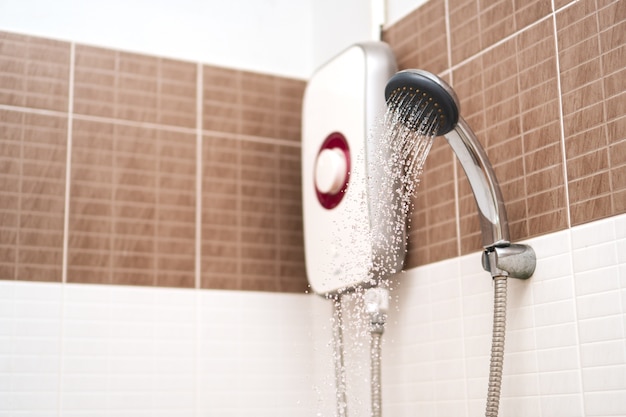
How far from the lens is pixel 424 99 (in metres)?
1.33

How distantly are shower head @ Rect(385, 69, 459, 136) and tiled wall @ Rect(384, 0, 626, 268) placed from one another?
173 mm

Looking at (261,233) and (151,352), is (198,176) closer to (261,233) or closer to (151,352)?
(261,233)

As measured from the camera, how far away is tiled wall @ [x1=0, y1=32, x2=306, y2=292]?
69.9 inches

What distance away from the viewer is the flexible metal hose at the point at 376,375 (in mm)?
1566

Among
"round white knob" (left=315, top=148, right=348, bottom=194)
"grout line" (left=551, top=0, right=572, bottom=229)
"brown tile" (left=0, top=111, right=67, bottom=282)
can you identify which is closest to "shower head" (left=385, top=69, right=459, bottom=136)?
"grout line" (left=551, top=0, right=572, bottom=229)

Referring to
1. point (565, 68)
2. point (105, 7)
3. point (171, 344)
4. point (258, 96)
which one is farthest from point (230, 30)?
point (565, 68)

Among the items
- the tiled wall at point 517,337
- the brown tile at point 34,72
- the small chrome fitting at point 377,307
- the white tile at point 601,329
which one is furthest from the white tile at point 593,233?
the brown tile at point 34,72

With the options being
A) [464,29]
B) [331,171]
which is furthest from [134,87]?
[464,29]

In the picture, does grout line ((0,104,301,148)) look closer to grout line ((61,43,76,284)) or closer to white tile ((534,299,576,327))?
grout line ((61,43,76,284))

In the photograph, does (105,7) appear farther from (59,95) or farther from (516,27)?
(516,27)

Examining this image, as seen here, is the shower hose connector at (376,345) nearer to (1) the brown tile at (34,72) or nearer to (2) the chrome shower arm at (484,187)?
(2) the chrome shower arm at (484,187)

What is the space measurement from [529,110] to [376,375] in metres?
0.54

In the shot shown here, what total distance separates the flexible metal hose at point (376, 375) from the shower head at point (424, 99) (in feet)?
1.34

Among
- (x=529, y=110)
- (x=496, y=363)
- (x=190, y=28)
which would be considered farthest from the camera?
(x=190, y=28)
